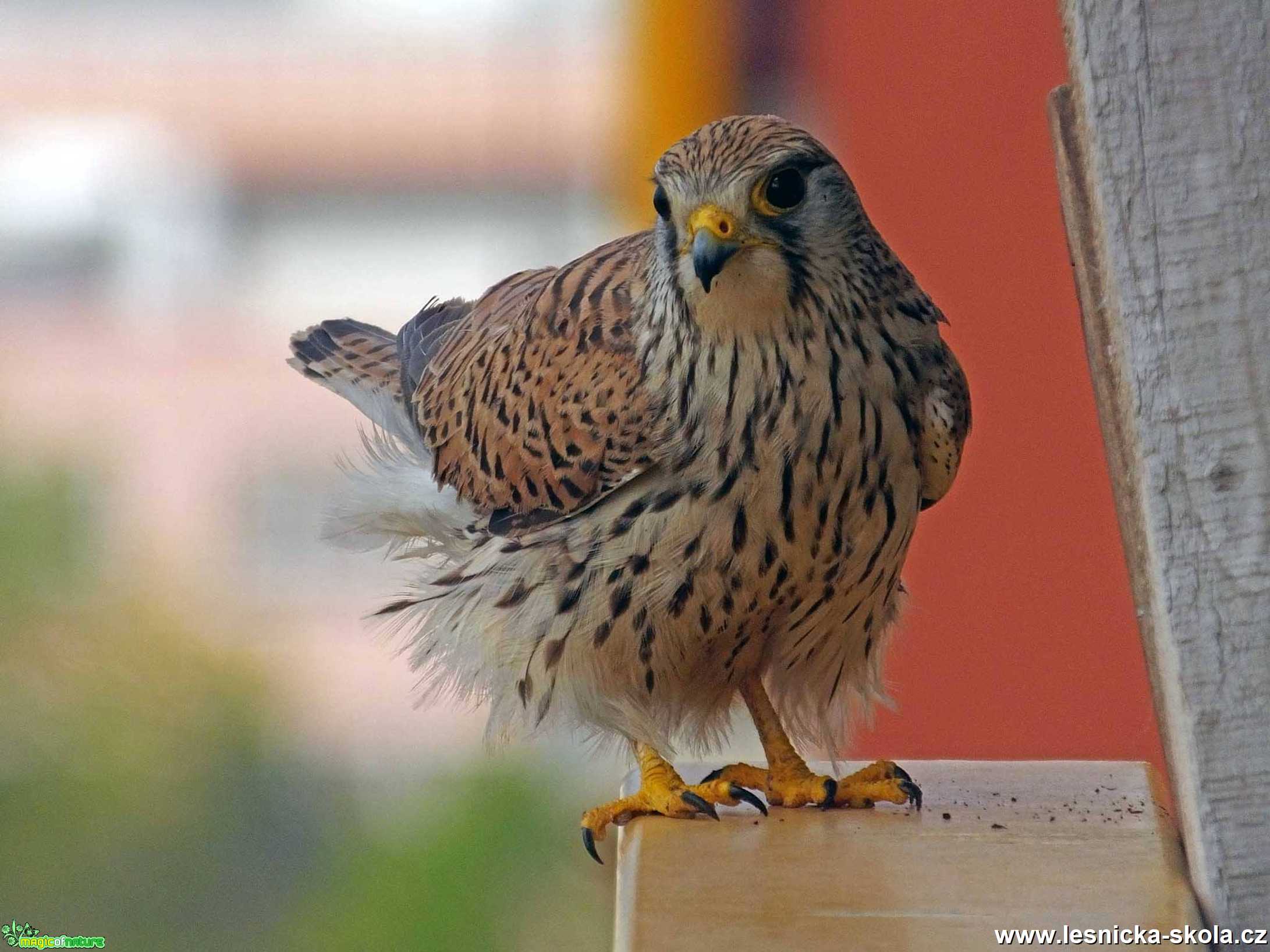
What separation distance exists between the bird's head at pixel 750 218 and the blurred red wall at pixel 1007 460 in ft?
8.99

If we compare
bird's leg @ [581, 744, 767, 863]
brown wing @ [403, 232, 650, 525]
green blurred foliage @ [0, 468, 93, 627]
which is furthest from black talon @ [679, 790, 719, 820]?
green blurred foliage @ [0, 468, 93, 627]

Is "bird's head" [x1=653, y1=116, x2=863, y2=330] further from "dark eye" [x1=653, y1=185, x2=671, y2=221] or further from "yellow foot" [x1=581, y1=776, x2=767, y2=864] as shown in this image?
"yellow foot" [x1=581, y1=776, x2=767, y2=864]

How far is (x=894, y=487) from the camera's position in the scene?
2434 mm

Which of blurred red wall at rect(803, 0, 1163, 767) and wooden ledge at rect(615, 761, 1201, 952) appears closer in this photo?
wooden ledge at rect(615, 761, 1201, 952)

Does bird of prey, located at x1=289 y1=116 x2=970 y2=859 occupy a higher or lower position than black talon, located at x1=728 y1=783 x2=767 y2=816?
higher

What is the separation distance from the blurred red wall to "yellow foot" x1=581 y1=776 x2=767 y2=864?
98.3 inches

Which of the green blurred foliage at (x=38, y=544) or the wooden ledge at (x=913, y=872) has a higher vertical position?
the wooden ledge at (x=913, y=872)

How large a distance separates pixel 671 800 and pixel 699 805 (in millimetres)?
53

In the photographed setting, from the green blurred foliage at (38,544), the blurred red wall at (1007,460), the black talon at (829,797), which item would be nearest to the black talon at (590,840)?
the black talon at (829,797)

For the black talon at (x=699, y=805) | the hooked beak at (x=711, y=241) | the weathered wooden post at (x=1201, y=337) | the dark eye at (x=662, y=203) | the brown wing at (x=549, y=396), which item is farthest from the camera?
the brown wing at (x=549, y=396)

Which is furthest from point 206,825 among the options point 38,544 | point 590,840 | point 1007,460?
point 590,840

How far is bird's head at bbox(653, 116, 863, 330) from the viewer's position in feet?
7.23

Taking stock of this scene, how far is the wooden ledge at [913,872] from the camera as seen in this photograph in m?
1.88

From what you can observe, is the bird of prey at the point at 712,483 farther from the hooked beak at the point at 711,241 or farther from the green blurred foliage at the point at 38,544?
the green blurred foliage at the point at 38,544
